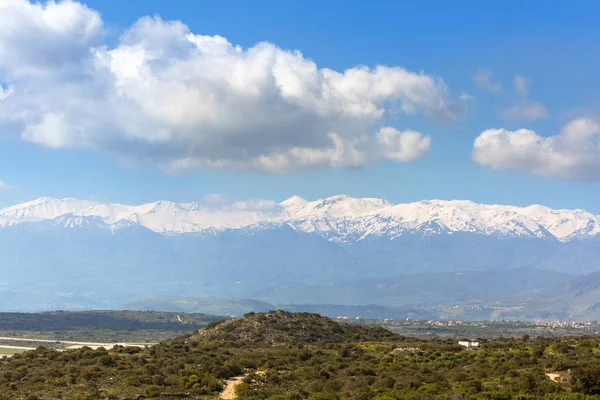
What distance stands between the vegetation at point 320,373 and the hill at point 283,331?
62.0ft

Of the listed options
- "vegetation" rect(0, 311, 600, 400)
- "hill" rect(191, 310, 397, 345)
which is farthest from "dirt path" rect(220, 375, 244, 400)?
"hill" rect(191, 310, 397, 345)

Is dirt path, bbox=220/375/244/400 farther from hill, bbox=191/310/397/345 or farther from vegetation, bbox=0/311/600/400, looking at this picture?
hill, bbox=191/310/397/345

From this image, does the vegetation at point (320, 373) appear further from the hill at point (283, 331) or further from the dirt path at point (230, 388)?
the hill at point (283, 331)

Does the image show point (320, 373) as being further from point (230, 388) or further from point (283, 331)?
point (283, 331)

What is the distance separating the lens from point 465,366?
5647 cm

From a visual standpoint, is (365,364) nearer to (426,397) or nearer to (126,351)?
(426,397)

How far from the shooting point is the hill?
95125mm

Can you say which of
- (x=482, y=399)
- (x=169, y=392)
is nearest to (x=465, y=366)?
(x=482, y=399)

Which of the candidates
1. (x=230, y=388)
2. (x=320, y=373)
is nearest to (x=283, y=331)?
(x=320, y=373)

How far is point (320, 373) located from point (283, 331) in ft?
144

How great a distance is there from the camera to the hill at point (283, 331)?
95.1 metres

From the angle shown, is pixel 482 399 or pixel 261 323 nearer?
pixel 482 399

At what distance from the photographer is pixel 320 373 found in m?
55.7

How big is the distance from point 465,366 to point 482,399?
17.6 meters
